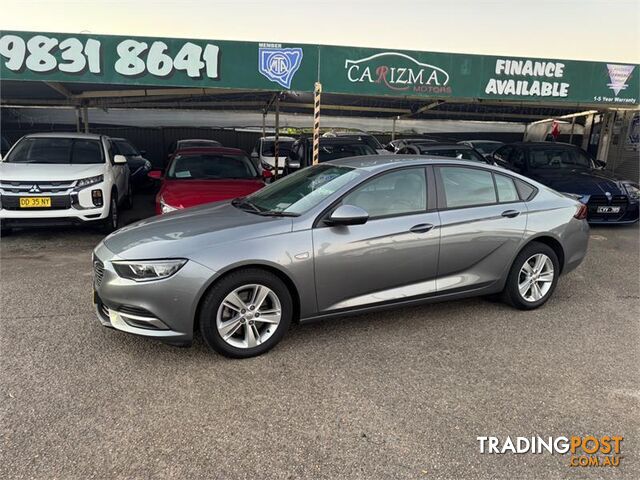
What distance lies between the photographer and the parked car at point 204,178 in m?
6.24

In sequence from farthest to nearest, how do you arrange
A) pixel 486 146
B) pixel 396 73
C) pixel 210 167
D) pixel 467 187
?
1. pixel 486 146
2. pixel 396 73
3. pixel 210 167
4. pixel 467 187

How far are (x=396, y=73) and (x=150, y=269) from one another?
6555 mm

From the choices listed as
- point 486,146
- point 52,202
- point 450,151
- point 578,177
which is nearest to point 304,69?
point 450,151

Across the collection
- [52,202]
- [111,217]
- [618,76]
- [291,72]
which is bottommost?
[111,217]

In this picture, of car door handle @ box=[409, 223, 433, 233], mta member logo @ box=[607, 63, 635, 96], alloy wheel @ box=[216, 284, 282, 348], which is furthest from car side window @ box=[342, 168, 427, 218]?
mta member logo @ box=[607, 63, 635, 96]

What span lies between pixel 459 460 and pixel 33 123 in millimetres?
21372

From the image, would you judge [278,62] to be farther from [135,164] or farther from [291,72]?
[135,164]

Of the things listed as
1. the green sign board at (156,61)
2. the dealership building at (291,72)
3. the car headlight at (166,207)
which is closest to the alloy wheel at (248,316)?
the car headlight at (166,207)

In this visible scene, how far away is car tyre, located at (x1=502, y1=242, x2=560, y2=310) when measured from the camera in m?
4.34

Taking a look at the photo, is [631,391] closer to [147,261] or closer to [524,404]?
[524,404]

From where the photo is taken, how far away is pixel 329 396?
116 inches

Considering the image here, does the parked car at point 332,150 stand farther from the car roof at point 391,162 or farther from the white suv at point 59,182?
the car roof at point 391,162

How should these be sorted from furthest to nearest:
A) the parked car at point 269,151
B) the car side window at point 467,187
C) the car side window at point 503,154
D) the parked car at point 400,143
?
1. the parked car at point 269,151
2. the parked car at point 400,143
3. the car side window at point 503,154
4. the car side window at point 467,187

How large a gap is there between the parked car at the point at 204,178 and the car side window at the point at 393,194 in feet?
9.80
